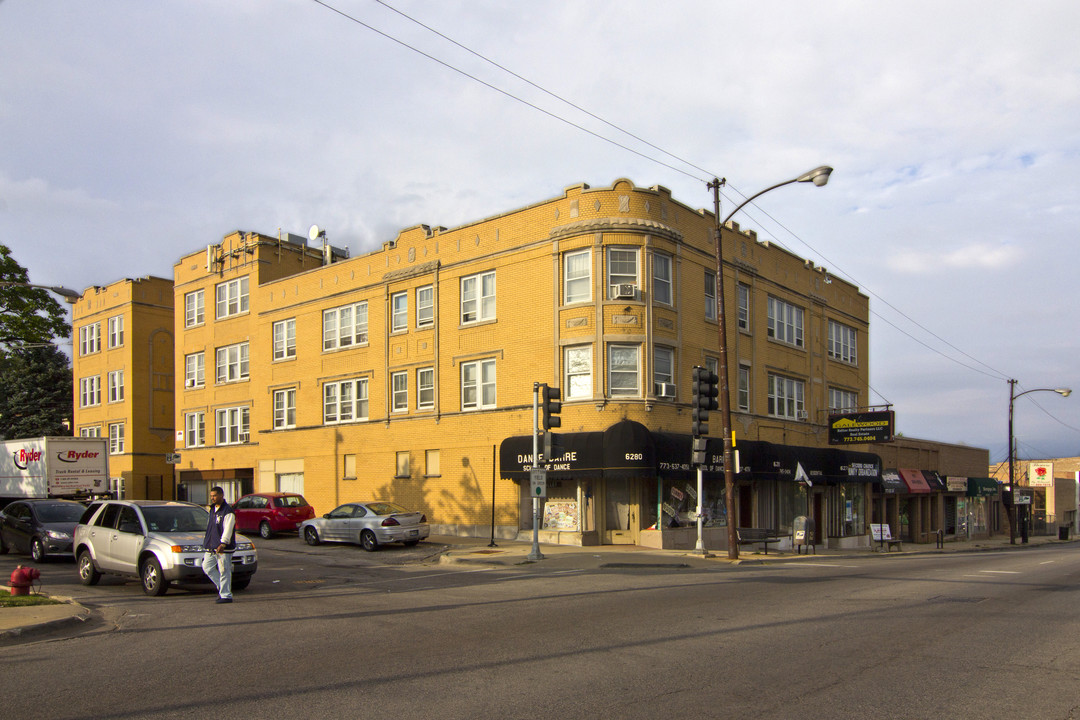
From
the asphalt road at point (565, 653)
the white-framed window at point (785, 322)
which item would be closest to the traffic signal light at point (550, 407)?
the asphalt road at point (565, 653)

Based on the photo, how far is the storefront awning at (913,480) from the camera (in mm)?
45406

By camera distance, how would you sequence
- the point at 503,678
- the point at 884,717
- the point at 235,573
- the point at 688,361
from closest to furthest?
the point at 884,717, the point at 503,678, the point at 235,573, the point at 688,361

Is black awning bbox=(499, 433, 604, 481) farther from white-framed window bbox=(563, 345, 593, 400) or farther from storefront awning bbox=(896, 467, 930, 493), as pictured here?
storefront awning bbox=(896, 467, 930, 493)

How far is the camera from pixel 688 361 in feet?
96.6

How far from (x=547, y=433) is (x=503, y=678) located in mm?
14404

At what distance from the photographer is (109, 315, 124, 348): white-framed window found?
159 feet

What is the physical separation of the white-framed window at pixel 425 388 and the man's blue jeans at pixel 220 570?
18340 millimetres

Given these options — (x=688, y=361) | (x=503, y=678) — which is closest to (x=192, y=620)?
(x=503, y=678)

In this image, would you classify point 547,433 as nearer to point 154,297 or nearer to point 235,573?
point 235,573

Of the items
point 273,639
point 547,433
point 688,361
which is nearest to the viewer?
point 273,639

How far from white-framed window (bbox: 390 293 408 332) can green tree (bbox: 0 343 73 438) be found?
38.7 meters

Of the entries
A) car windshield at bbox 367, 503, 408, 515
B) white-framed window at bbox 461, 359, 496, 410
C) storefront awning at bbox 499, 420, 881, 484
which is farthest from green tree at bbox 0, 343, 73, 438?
storefront awning at bbox 499, 420, 881, 484

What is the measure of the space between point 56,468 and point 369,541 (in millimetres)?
12567

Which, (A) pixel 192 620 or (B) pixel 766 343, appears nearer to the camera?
(A) pixel 192 620
